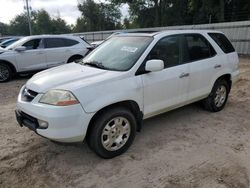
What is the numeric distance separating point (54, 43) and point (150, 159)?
772cm

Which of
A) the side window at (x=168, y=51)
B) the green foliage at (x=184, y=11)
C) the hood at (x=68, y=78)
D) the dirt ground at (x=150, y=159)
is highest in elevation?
the green foliage at (x=184, y=11)

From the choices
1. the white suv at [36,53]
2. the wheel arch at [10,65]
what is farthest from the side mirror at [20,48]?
the wheel arch at [10,65]

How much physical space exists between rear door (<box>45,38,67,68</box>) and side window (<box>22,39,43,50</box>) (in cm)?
26

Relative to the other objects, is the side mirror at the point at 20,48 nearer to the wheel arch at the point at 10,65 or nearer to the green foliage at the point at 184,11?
the wheel arch at the point at 10,65

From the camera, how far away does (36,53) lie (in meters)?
9.39

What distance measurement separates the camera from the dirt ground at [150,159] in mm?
3082

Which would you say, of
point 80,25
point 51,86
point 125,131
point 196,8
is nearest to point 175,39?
point 125,131

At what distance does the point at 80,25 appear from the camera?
204 ft

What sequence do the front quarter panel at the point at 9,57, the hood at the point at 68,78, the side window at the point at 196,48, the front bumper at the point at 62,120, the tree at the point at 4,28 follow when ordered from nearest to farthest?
1. the front bumper at the point at 62,120
2. the hood at the point at 68,78
3. the side window at the point at 196,48
4. the front quarter panel at the point at 9,57
5. the tree at the point at 4,28

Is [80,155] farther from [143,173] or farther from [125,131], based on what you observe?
[143,173]

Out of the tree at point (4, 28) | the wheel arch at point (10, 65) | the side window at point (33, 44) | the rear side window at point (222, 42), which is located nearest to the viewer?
the rear side window at point (222, 42)

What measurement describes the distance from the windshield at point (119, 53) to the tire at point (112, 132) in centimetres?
71

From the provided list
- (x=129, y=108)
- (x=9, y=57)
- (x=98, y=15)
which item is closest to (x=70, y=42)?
(x=9, y=57)

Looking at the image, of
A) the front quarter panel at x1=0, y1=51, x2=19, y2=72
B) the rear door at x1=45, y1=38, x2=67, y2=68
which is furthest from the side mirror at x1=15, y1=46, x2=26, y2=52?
the rear door at x1=45, y1=38, x2=67, y2=68
